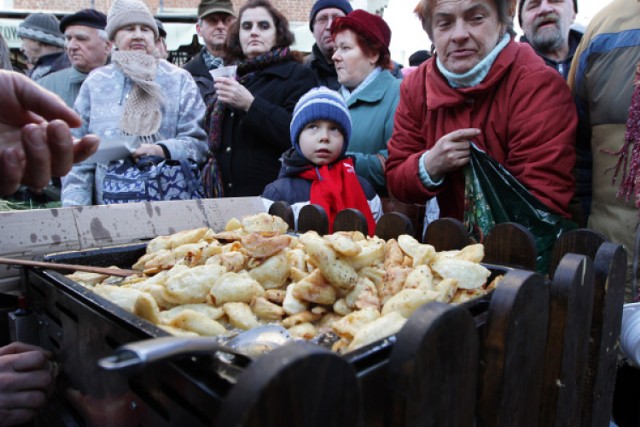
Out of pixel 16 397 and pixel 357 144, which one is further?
pixel 357 144

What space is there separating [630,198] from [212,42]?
10.0 feet

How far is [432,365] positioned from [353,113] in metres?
2.28

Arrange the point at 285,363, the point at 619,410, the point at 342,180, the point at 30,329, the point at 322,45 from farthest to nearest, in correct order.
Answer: the point at 322,45 → the point at 342,180 → the point at 619,410 → the point at 30,329 → the point at 285,363

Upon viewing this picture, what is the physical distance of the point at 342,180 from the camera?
2307 mm

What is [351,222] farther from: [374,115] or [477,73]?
[374,115]

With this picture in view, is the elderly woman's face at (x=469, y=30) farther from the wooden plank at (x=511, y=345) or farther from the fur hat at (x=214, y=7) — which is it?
the fur hat at (x=214, y=7)

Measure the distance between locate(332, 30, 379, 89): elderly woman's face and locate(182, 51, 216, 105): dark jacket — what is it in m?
1.12

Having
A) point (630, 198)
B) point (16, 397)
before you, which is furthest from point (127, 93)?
point (630, 198)

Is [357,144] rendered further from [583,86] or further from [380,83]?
[583,86]

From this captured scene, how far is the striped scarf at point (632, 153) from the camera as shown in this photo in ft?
5.01

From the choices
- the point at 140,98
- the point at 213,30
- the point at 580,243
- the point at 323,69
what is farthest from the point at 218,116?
the point at 580,243

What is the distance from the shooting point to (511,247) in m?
1.29

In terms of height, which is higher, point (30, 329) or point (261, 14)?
point (261, 14)

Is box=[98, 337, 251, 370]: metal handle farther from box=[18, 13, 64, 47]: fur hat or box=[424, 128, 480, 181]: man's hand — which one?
box=[18, 13, 64, 47]: fur hat
